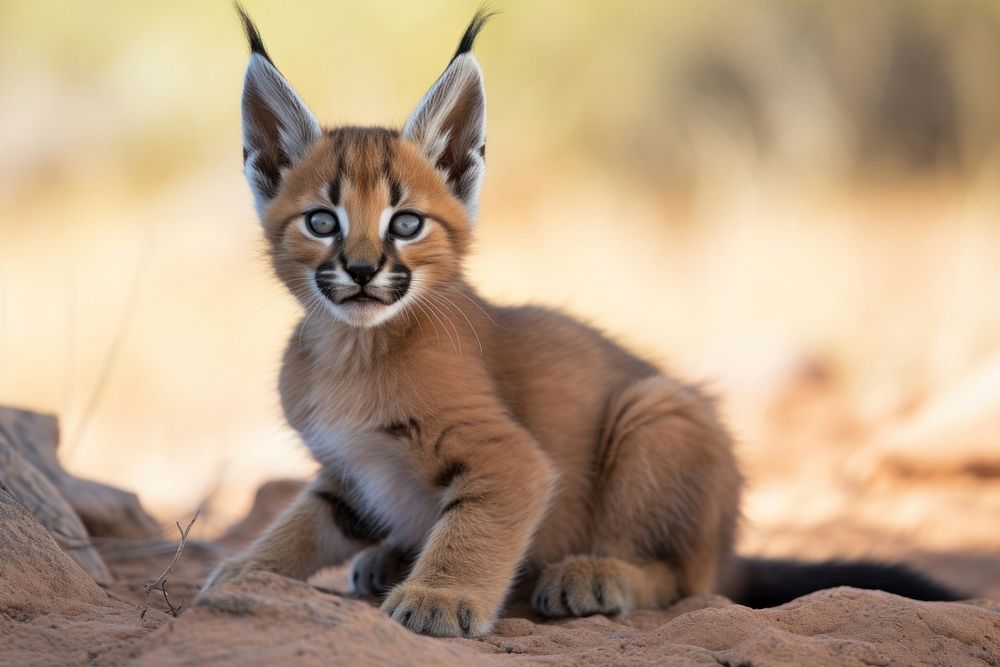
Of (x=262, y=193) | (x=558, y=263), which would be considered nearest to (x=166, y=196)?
(x=558, y=263)

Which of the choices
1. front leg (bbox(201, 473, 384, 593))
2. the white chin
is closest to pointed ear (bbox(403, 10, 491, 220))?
the white chin

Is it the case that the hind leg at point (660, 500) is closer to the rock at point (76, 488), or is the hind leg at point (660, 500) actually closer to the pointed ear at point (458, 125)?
the pointed ear at point (458, 125)

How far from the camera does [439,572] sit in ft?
10.7

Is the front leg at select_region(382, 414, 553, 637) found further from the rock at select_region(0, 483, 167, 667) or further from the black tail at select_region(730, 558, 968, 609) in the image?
the black tail at select_region(730, 558, 968, 609)

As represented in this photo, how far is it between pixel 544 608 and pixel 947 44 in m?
7.66

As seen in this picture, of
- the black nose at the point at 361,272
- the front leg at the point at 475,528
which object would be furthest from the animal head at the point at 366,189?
the front leg at the point at 475,528

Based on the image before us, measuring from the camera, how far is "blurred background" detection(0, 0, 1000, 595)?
343 inches

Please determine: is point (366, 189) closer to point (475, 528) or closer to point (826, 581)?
point (475, 528)

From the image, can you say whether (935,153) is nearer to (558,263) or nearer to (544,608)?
(558,263)

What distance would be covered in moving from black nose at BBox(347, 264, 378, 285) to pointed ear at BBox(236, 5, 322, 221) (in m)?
0.74

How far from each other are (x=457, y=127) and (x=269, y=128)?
2.29 feet

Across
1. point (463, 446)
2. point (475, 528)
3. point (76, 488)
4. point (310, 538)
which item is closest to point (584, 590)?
point (475, 528)

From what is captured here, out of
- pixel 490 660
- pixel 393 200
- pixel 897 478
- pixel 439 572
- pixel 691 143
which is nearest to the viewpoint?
pixel 490 660

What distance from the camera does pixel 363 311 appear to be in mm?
3377
